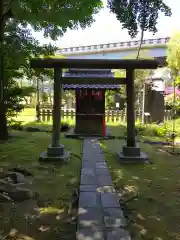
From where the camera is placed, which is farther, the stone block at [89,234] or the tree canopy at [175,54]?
the tree canopy at [175,54]

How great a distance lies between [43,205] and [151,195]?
1.72 metres

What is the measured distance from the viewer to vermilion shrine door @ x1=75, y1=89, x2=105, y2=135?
10.8 meters

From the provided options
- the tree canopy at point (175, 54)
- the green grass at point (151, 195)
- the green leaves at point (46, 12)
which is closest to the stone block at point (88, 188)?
the green grass at point (151, 195)

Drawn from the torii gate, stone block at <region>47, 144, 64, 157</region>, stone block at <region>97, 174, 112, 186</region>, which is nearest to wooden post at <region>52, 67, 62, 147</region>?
the torii gate

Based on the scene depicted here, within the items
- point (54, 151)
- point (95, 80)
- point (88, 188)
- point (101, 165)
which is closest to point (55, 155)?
point (54, 151)

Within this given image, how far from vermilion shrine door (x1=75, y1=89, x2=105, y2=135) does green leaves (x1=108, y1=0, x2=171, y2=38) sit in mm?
6277

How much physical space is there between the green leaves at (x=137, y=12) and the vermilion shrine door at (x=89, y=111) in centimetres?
628

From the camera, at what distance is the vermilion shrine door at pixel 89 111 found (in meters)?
10.8

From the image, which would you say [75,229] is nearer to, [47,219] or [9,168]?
[47,219]

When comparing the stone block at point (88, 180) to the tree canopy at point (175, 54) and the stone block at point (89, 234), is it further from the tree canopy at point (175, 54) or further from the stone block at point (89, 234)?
the tree canopy at point (175, 54)

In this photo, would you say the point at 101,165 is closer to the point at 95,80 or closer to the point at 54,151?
the point at 54,151

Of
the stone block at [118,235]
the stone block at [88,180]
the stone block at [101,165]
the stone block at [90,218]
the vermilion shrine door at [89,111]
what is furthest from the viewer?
the vermilion shrine door at [89,111]

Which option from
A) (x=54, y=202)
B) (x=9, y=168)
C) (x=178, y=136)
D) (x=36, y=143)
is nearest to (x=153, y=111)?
(x=178, y=136)

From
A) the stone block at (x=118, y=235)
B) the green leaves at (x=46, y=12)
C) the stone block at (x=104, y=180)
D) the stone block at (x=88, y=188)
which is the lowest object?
the stone block at (x=118, y=235)
